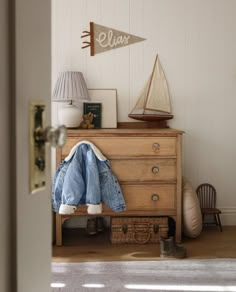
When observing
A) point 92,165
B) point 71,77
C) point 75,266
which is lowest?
point 75,266

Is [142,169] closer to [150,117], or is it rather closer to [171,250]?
[150,117]

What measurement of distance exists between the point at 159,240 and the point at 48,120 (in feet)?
8.84

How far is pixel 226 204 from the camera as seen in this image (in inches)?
151

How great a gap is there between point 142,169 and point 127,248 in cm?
57

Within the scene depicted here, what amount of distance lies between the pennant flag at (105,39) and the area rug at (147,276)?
178cm

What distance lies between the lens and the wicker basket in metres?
3.28

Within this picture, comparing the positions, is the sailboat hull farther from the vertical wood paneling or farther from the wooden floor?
the wooden floor

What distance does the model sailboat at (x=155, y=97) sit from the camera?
3688 millimetres

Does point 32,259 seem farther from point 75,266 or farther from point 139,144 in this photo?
point 139,144

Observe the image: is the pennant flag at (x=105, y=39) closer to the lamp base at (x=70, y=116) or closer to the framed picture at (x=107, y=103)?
the framed picture at (x=107, y=103)

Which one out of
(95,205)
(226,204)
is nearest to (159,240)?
(95,205)

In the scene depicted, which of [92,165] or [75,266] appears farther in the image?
[92,165]

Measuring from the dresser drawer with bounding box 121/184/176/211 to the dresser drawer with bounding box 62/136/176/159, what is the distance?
0.80ft

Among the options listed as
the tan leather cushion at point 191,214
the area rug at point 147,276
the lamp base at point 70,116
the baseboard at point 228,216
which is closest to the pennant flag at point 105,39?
the lamp base at point 70,116
